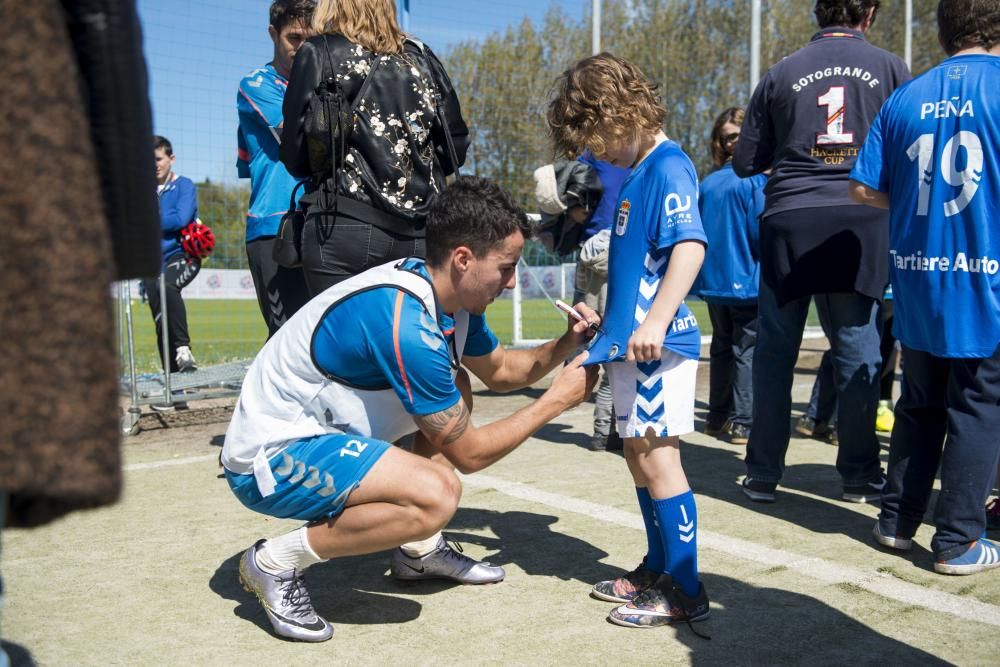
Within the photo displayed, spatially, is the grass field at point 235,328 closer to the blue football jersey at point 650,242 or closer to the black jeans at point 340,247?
the black jeans at point 340,247

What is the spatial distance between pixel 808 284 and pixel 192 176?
5636 mm

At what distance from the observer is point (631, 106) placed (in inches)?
118

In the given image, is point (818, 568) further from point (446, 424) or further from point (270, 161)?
point (270, 161)

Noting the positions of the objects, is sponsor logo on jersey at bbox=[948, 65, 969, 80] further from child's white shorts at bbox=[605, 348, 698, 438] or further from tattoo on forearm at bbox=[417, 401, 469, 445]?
tattoo on forearm at bbox=[417, 401, 469, 445]

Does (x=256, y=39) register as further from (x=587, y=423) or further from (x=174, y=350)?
(x=587, y=423)

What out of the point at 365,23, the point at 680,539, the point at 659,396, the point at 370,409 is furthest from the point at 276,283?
the point at 680,539

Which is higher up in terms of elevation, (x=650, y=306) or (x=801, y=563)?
(x=650, y=306)

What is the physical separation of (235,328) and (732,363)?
48.5 feet

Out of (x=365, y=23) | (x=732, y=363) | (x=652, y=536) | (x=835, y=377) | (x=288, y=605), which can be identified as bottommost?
(x=288, y=605)

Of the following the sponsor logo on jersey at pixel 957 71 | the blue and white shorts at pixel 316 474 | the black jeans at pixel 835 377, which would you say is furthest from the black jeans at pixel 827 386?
the blue and white shorts at pixel 316 474

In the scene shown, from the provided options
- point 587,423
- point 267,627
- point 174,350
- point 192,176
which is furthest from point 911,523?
point 192,176

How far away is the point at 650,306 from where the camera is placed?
3004mm

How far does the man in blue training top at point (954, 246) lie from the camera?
325 centimetres

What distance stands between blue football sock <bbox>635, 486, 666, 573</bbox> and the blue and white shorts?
0.89 metres
